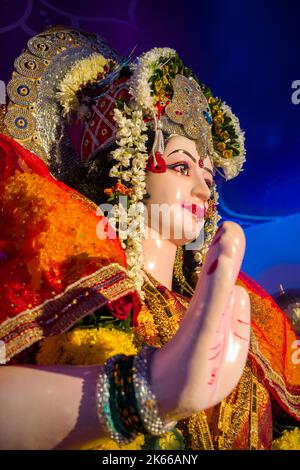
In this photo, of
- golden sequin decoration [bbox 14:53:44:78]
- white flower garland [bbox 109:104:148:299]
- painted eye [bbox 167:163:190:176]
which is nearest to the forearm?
white flower garland [bbox 109:104:148:299]

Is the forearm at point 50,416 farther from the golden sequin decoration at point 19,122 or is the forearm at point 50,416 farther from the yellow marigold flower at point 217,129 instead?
the yellow marigold flower at point 217,129

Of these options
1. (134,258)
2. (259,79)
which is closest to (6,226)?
(134,258)

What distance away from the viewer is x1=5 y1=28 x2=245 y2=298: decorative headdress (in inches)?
95.0

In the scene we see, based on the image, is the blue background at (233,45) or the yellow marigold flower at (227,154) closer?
the yellow marigold flower at (227,154)

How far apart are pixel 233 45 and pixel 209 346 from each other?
2484mm

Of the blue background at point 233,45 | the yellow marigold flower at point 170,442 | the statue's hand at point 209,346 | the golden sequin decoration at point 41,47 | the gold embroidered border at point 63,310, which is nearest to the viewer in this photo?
the statue's hand at point 209,346

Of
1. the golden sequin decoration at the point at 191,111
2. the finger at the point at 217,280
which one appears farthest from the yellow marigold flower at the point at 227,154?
the finger at the point at 217,280

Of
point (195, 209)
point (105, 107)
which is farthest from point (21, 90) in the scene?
point (195, 209)

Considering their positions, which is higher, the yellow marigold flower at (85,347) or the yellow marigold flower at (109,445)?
the yellow marigold flower at (85,347)

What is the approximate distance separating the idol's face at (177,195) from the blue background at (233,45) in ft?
3.49

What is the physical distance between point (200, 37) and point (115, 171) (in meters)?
1.34

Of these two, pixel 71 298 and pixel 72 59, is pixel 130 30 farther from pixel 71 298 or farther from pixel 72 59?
pixel 71 298

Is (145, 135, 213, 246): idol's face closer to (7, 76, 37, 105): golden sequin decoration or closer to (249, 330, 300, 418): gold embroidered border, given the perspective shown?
(249, 330, 300, 418): gold embroidered border

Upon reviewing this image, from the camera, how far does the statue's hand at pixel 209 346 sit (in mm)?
1212
